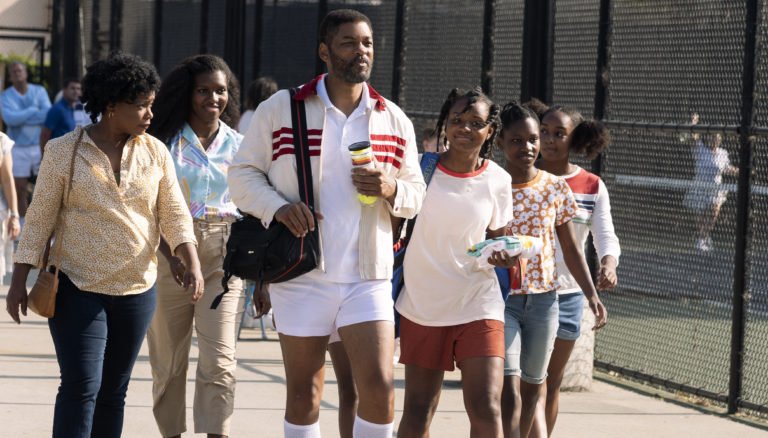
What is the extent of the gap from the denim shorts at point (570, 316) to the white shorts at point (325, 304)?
4.93ft

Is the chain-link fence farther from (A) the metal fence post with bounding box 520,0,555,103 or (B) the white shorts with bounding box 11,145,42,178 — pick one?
(B) the white shorts with bounding box 11,145,42,178

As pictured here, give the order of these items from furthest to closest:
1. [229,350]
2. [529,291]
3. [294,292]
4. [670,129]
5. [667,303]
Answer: [667,303] → [670,129] → [229,350] → [529,291] → [294,292]

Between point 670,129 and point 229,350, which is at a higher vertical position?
point 670,129

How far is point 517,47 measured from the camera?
9867 millimetres

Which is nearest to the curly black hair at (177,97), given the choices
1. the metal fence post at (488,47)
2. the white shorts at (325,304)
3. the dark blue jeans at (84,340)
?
the dark blue jeans at (84,340)

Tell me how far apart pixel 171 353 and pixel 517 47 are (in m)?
4.54

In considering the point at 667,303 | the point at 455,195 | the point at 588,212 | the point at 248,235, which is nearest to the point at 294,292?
the point at 248,235

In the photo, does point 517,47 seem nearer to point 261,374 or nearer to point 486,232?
point 261,374

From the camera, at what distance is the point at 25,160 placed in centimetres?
1711

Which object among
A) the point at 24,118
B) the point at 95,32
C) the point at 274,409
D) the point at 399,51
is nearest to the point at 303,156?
the point at 274,409

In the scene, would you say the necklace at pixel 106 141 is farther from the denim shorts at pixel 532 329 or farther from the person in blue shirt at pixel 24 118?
the person in blue shirt at pixel 24 118

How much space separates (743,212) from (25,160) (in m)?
11.3

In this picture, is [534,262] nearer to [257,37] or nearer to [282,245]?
[282,245]

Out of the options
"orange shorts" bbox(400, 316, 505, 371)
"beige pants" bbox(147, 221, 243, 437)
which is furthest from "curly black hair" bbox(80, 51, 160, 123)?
"orange shorts" bbox(400, 316, 505, 371)
